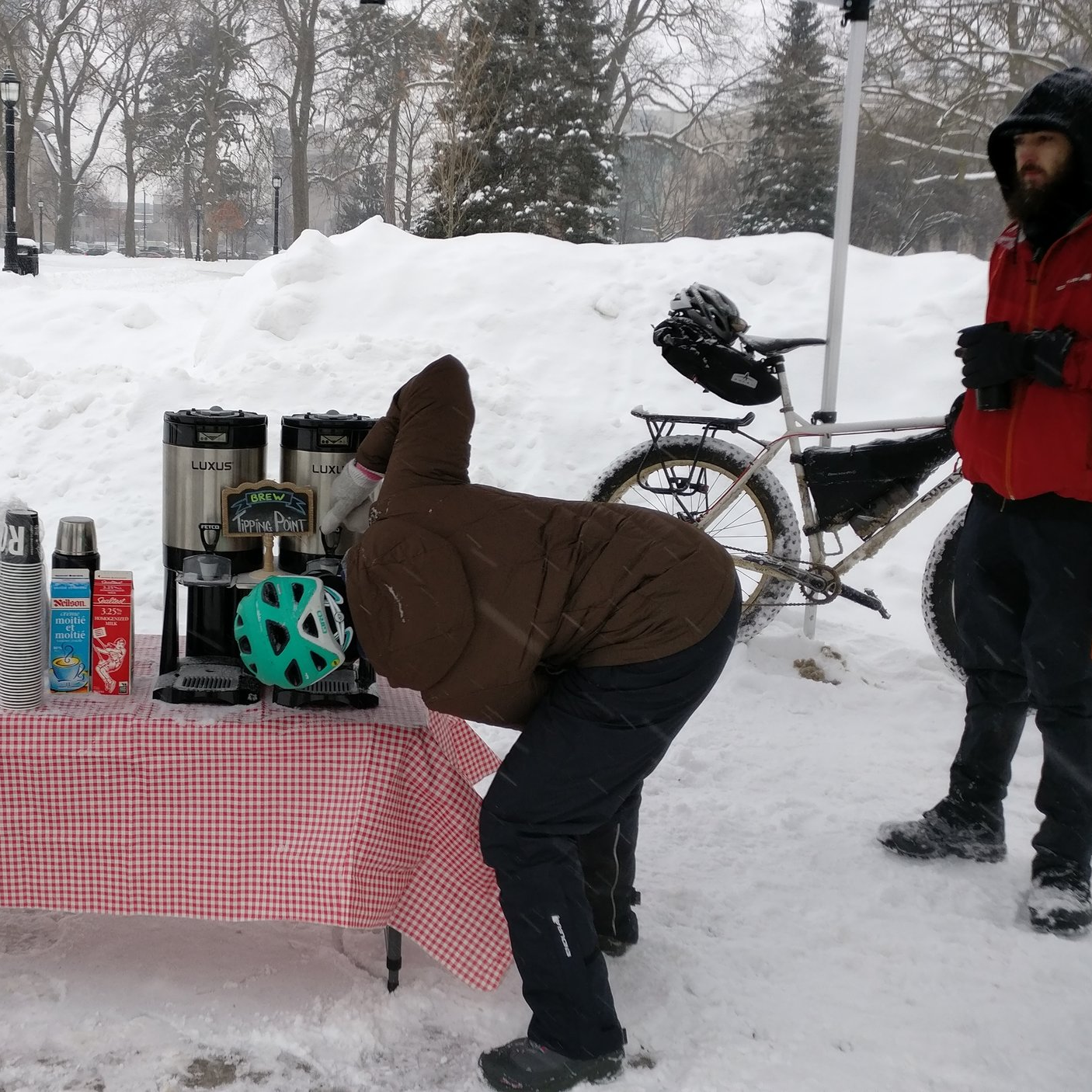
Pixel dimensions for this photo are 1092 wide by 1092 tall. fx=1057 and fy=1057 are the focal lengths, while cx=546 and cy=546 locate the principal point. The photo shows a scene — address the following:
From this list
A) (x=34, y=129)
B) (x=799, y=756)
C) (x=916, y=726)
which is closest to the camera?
(x=799, y=756)

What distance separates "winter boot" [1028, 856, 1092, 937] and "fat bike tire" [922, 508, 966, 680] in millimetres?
1350

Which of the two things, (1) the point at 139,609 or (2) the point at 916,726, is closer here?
(2) the point at 916,726

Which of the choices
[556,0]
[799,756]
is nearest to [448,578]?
[799,756]

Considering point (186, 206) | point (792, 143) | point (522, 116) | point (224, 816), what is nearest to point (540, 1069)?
point (224, 816)

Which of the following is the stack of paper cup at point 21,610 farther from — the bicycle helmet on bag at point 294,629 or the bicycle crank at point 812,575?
the bicycle crank at point 812,575

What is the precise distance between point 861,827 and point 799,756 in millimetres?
515

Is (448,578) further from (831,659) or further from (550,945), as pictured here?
(831,659)

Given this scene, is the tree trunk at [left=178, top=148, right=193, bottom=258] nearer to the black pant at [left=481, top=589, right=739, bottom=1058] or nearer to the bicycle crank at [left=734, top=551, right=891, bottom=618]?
the bicycle crank at [left=734, top=551, right=891, bottom=618]

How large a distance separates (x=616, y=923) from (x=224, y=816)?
932 mm

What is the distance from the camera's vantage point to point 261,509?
2.15 metres

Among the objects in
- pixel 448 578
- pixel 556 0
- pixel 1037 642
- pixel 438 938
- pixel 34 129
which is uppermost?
pixel 556 0

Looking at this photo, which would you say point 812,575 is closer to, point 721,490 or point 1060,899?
point 721,490

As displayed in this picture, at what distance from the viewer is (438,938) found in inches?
83.1

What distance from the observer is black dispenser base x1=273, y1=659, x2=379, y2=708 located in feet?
6.95
